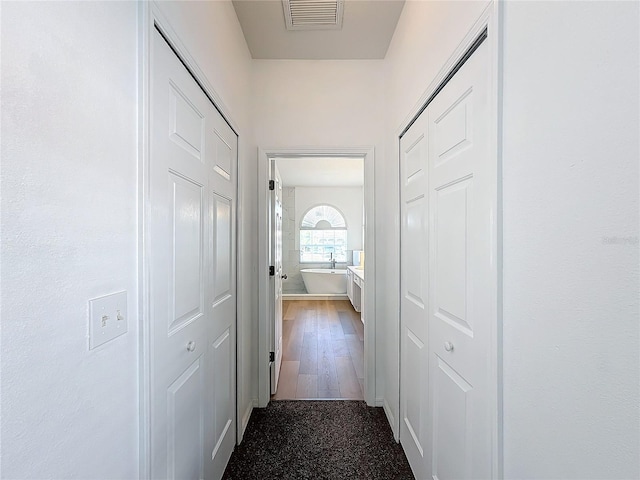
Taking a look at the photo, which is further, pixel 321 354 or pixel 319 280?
pixel 319 280

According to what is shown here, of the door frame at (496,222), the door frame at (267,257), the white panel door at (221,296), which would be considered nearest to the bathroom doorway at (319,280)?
the door frame at (267,257)

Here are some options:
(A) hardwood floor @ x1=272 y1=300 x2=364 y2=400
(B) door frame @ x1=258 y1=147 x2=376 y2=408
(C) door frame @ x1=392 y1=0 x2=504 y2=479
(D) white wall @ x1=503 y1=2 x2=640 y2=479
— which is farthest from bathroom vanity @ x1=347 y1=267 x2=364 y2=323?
(D) white wall @ x1=503 y1=2 x2=640 y2=479

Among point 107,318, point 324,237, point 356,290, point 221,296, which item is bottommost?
point 356,290

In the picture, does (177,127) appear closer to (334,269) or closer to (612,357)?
(612,357)

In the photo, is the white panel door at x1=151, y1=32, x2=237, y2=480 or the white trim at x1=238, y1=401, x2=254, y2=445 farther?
the white trim at x1=238, y1=401, x2=254, y2=445

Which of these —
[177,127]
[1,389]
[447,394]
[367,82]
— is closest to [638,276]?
[447,394]

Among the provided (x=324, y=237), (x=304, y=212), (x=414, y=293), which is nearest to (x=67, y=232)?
(x=414, y=293)

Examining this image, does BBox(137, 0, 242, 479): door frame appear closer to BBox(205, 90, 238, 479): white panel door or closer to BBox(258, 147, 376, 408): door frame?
BBox(205, 90, 238, 479): white panel door

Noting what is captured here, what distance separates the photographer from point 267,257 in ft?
7.86

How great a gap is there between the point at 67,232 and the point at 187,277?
2.03 feet

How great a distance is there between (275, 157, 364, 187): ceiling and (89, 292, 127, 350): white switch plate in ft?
13.6

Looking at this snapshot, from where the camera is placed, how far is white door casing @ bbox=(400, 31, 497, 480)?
3.25 ft

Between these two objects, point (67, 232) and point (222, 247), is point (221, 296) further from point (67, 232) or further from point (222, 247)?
point (67, 232)

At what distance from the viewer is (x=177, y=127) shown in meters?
1.13
